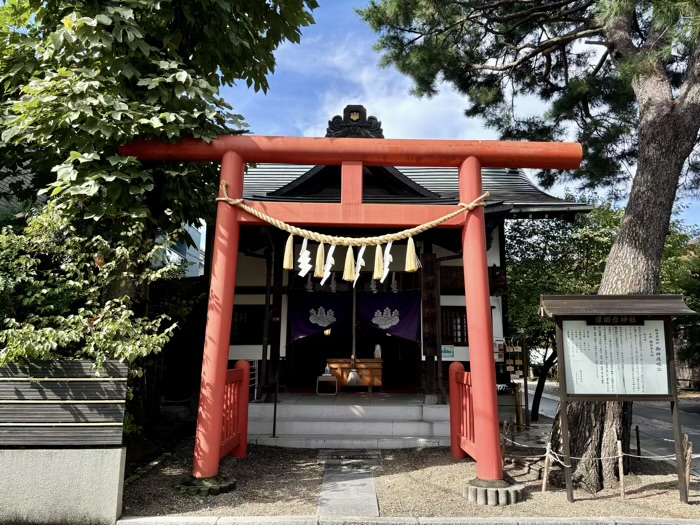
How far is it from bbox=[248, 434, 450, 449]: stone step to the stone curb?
3394mm

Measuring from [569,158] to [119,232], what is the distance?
579cm

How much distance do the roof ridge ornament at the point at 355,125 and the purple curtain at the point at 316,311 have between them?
12.4 ft

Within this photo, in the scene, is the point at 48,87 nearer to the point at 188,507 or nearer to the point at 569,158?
the point at 188,507

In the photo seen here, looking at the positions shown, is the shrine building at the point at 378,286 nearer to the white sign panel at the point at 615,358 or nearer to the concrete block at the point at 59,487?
the white sign panel at the point at 615,358

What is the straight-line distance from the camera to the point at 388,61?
10141 millimetres

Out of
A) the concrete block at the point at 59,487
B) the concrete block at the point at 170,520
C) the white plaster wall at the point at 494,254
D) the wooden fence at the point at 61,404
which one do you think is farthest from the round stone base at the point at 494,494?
the white plaster wall at the point at 494,254

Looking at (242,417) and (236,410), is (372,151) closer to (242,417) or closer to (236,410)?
(236,410)

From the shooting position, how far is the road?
8.38 meters

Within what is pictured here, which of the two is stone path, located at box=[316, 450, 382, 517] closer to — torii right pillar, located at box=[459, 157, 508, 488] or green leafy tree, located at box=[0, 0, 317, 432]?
torii right pillar, located at box=[459, 157, 508, 488]

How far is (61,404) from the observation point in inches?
185

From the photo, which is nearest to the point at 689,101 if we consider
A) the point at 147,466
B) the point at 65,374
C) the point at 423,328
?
the point at 423,328

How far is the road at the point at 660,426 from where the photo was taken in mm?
8383

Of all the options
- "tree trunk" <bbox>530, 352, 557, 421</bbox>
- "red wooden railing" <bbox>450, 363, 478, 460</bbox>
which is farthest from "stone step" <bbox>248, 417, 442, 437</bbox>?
"tree trunk" <bbox>530, 352, 557, 421</bbox>

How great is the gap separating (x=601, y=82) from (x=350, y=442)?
8.22m
